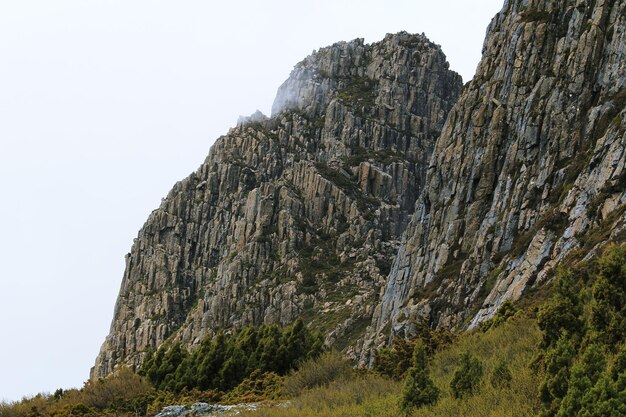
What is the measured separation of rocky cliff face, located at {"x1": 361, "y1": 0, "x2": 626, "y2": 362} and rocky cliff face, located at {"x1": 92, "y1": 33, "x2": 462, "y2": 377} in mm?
24776

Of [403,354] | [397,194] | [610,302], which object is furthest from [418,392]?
[397,194]

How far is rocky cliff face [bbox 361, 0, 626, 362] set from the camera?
4497 cm

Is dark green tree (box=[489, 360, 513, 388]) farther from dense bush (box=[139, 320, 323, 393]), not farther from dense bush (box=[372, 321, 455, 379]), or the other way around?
dense bush (box=[139, 320, 323, 393])

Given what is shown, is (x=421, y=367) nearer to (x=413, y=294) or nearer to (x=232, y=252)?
(x=413, y=294)

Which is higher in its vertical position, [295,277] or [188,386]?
[295,277]

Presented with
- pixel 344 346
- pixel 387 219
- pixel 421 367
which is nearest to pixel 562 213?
pixel 421 367

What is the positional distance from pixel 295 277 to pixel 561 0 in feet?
194

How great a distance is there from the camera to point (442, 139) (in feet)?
255

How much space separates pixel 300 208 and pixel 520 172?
64.5m

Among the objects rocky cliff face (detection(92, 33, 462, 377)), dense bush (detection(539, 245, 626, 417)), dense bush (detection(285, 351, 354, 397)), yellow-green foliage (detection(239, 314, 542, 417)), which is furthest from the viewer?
rocky cliff face (detection(92, 33, 462, 377))

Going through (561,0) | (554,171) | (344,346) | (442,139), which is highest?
(561,0)

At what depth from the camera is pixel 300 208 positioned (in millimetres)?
119375

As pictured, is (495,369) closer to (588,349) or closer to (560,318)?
(560,318)

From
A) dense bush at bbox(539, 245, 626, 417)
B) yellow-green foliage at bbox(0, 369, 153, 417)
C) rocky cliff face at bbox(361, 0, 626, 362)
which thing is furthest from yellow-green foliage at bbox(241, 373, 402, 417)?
rocky cliff face at bbox(361, 0, 626, 362)
